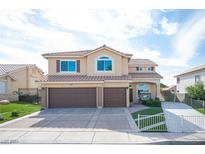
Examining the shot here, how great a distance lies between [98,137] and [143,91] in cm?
1820

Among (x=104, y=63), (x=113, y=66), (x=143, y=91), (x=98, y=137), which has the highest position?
(x=104, y=63)

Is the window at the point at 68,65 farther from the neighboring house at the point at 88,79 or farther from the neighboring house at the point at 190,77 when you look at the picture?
the neighboring house at the point at 190,77

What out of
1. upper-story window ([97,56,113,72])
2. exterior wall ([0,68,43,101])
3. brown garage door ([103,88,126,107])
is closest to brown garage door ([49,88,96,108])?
brown garage door ([103,88,126,107])

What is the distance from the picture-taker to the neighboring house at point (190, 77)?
2427cm

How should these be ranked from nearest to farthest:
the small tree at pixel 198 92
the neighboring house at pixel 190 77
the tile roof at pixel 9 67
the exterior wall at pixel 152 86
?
the small tree at pixel 198 92, the neighboring house at pixel 190 77, the exterior wall at pixel 152 86, the tile roof at pixel 9 67

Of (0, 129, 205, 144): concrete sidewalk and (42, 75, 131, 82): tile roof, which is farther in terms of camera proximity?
(42, 75, 131, 82): tile roof

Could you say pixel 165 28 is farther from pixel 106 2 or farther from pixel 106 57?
pixel 106 57

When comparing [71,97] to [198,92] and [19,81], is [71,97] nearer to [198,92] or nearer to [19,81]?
[19,81]

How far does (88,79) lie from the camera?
67.8 feet

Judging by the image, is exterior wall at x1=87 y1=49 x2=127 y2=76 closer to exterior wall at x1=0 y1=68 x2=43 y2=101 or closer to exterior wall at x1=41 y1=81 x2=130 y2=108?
exterior wall at x1=41 y1=81 x2=130 y2=108

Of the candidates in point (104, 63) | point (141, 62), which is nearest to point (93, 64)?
point (104, 63)

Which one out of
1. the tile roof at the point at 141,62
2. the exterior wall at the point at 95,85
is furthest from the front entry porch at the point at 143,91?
the exterior wall at the point at 95,85

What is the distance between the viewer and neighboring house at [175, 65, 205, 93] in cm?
2427

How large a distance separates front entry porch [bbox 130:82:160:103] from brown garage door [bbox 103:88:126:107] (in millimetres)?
5763
